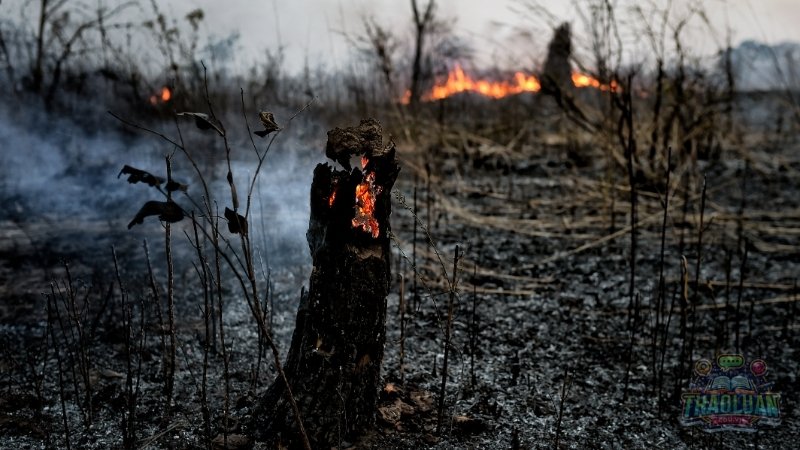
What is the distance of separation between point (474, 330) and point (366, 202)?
0.86 metres

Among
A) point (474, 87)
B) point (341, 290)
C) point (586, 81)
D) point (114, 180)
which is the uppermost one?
point (474, 87)

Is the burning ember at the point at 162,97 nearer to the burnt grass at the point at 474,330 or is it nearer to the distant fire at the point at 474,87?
the burnt grass at the point at 474,330

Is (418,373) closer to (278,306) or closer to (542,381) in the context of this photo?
(542,381)

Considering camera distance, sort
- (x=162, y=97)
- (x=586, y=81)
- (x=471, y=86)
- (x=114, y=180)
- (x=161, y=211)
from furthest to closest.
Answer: (x=471, y=86), (x=162, y=97), (x=114, y=180), (x=586, y=81), (x=161, y=211)

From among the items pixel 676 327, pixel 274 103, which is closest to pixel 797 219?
pixel 676 327

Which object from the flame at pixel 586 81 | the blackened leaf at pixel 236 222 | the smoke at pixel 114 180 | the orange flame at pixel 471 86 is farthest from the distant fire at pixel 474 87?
the blackened leaf at pixel 236 222

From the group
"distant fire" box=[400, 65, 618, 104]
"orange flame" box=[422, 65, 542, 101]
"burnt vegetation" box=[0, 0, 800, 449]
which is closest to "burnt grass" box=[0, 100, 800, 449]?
"burnt vegetation" box=[0, 0, 800, 449]

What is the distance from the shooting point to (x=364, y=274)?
159cm

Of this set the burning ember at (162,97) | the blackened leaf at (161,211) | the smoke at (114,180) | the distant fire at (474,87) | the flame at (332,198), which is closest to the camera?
the blackened leaf at (161,211)

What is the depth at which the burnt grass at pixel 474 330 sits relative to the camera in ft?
5.91

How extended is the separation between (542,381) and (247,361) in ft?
3.93

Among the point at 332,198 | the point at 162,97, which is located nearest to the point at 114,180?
the point at 162,97

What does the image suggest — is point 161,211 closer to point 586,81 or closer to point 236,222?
point 236,222

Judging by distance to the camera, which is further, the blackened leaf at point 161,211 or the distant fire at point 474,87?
the distant fire at point 474,87
